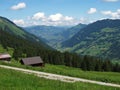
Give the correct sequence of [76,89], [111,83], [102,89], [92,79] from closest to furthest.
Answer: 1. [76,89]
2. [102,89]
3. [111,83]
4. [92,79]

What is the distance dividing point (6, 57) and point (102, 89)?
4678 inches

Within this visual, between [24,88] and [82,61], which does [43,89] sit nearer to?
[24,88]

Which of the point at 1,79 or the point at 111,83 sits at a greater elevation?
the point at 1,79

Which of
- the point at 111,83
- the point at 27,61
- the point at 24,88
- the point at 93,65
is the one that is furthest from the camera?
the point at 93,65

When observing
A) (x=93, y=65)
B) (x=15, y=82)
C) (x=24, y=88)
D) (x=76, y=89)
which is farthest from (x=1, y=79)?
(x=93, y=65)

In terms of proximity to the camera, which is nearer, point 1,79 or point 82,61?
point 1,79

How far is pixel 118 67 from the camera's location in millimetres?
→ 192875

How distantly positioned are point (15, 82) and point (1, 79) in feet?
6.27

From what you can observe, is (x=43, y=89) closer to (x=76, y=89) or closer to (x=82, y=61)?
(x=76, y=89)

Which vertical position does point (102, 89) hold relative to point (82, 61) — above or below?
above

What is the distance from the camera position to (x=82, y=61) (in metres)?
196

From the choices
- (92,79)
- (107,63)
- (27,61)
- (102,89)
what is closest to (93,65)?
(107,63)

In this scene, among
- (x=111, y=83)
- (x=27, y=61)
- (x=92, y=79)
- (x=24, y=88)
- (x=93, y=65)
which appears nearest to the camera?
(x=24, y=88)

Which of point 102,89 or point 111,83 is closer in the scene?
point 102,89
